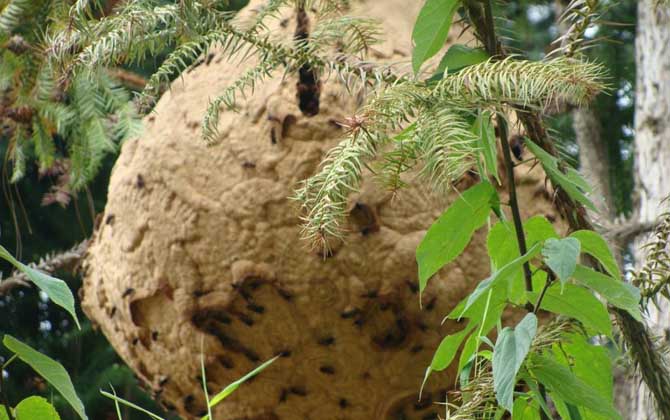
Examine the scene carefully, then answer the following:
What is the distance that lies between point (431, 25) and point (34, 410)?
0.32 metres

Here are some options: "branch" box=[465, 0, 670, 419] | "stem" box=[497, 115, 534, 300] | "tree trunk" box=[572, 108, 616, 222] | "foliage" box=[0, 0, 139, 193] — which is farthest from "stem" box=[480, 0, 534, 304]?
"tree trunk" box=[572, 108, 616, 222]

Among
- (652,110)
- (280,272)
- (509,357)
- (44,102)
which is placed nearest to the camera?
(509,357)

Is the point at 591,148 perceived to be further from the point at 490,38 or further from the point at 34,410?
the point at 34,410

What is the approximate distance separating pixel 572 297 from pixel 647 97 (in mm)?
1683

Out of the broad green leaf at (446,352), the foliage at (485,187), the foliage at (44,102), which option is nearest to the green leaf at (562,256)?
the foliage at (485,187)

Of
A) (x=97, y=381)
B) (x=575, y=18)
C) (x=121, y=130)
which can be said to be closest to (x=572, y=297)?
(x=575, y=18)

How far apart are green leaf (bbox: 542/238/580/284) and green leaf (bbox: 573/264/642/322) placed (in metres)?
0.06

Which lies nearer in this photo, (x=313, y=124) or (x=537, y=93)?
(x=537, y=93)

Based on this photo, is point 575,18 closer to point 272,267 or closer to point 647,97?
point 272,267

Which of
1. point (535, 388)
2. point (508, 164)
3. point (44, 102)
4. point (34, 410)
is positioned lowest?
point (44, 102)

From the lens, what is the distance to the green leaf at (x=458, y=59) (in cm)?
60

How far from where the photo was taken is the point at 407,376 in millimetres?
1082

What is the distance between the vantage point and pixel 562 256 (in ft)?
1.61

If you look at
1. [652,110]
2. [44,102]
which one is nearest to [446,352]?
[44,102]
